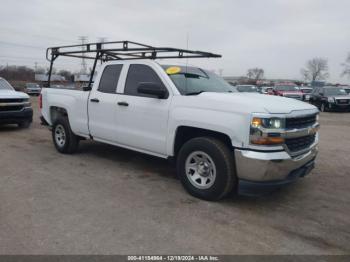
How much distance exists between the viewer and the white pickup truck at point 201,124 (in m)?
3.88

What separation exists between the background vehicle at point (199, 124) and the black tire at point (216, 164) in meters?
0.01

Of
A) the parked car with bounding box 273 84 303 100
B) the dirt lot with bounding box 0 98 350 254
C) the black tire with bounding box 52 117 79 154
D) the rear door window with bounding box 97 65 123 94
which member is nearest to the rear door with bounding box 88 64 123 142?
the rear door window with bounding box 97 65 123 94

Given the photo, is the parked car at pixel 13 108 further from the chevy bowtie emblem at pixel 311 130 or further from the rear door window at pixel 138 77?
the chevy bowtie emblem at pixel 311 130

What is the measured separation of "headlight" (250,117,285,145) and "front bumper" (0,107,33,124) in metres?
8.41

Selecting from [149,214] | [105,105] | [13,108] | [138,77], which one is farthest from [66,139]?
[13,108]

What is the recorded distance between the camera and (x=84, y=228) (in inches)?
140

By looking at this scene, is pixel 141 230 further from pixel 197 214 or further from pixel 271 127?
pixel 271 127

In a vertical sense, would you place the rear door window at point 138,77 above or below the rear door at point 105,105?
above

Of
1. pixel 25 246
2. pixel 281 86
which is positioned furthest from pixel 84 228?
pixel 281 86

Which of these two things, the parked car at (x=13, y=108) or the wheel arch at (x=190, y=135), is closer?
the wheel arch at (x=190, y=135)

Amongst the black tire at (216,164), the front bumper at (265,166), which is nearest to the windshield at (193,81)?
the black tire at (216,164)

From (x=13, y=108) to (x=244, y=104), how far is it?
8.46 metres

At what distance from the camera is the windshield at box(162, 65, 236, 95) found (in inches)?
190

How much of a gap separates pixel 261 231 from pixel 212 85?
→ 2502 millimetres
